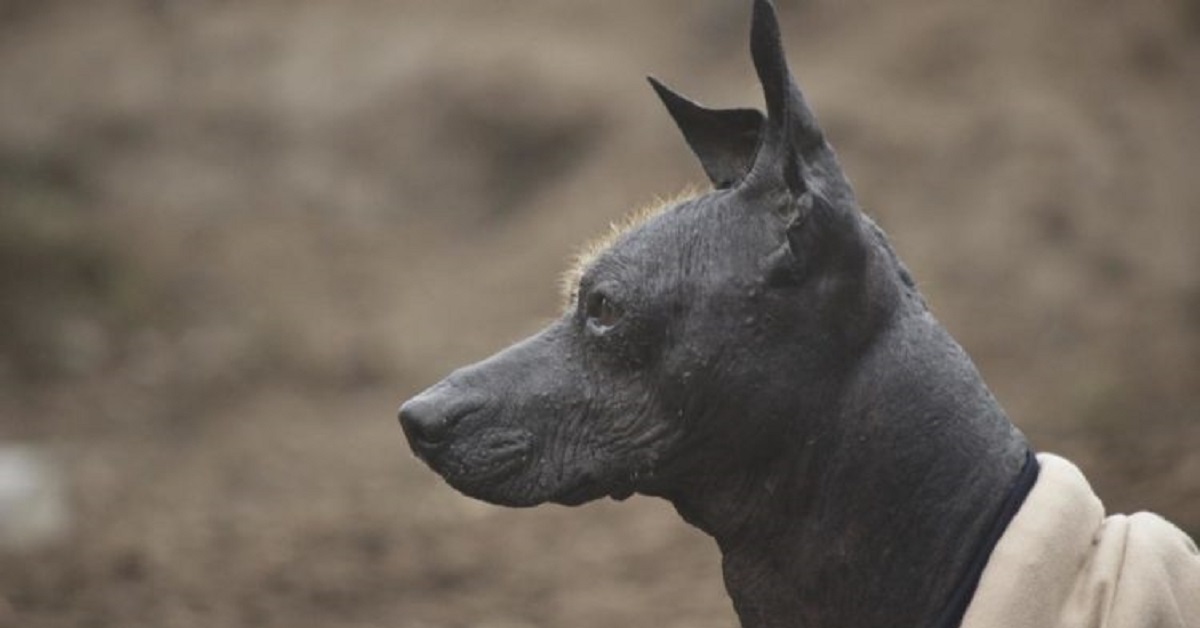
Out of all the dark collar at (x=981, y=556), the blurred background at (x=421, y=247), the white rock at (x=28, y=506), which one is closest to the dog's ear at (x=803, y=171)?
the dark collar at (x=981, y=556)

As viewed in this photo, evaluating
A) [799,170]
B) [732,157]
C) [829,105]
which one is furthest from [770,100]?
[829,105]

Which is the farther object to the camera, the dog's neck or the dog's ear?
the dog's neck

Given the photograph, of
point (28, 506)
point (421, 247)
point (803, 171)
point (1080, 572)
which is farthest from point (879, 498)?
point (421, 247)

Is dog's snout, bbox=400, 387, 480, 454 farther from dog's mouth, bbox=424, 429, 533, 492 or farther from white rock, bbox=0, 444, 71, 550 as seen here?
white rock, bbox=0, 444, 71, 550

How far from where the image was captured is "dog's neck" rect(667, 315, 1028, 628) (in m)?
3.01

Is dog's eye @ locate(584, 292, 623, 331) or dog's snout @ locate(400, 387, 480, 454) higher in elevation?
dog's eye @ locate(584, 292, 623, 331)

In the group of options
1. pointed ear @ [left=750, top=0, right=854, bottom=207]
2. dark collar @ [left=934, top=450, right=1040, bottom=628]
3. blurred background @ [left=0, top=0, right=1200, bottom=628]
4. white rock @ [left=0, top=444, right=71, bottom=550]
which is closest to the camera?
pointed ear @ [left=750, top=0, right=854, bottom=207]

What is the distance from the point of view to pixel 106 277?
1368cm

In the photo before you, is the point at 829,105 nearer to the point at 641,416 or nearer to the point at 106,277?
the point at 106,277

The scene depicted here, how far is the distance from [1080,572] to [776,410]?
2.04ft

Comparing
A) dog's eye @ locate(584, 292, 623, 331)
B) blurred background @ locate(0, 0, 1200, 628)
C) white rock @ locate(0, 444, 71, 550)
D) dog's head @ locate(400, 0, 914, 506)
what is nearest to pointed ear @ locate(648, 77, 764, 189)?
dog's head @ locate(400, 0, 914, 506)

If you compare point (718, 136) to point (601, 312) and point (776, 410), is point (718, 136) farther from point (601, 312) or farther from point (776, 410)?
point (776, 410)

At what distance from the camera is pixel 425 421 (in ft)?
9.96

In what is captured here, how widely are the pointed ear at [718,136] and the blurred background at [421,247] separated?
3.41 meters
